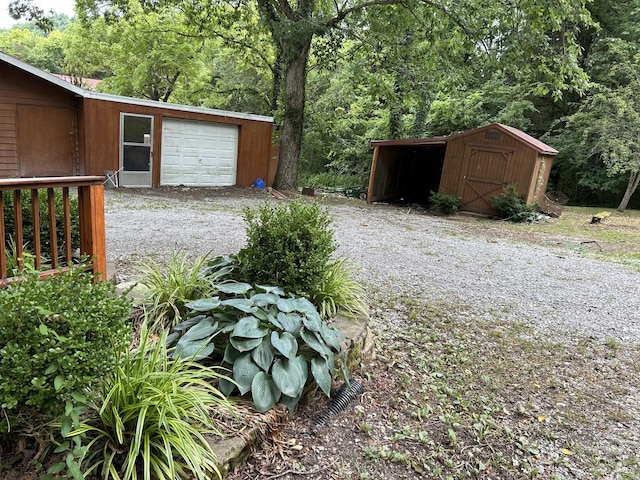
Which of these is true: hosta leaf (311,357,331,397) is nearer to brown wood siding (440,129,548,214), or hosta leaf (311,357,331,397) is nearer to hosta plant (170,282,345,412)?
hosta plant (170,282,345,412)

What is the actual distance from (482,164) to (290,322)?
10628 millimetres

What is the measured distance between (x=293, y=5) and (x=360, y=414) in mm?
14039

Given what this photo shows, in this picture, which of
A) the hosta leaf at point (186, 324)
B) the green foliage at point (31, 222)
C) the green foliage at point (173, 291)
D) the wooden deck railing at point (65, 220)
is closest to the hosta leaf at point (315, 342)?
the hosta leaf at point (186, 324)

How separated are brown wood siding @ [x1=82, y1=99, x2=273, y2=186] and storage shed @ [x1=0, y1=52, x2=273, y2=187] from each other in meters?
Answer: 0.02

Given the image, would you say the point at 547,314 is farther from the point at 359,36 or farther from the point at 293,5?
the point at 293,5

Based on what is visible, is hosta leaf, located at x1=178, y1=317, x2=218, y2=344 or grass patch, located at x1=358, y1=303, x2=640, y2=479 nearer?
grass patch, located at x1=358, y1=303, x2=640, y2=479

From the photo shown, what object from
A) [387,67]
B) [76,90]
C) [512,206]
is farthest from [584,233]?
[76,90]

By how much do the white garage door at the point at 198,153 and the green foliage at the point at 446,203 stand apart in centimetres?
607

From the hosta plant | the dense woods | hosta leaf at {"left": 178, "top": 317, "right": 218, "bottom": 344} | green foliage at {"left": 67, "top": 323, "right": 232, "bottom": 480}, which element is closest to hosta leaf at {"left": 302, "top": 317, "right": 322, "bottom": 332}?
the hosta plant

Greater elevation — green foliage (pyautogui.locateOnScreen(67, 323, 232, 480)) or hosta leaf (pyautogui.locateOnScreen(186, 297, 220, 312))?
hosta leaf (pyautogui.locateOnScreen(186, 297, 220, 312))

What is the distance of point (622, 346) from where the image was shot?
3371 millimetres

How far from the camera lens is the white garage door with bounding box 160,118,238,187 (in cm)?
1162

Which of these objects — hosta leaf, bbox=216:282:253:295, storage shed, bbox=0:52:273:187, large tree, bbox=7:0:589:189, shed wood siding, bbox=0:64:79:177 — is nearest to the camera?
hosta leaf, bbox=216:282:253:295

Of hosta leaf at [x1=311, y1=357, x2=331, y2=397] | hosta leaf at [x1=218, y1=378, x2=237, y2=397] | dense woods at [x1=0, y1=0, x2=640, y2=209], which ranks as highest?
dense woods at [x1=0, y1=0, x2=640, y2=209]
